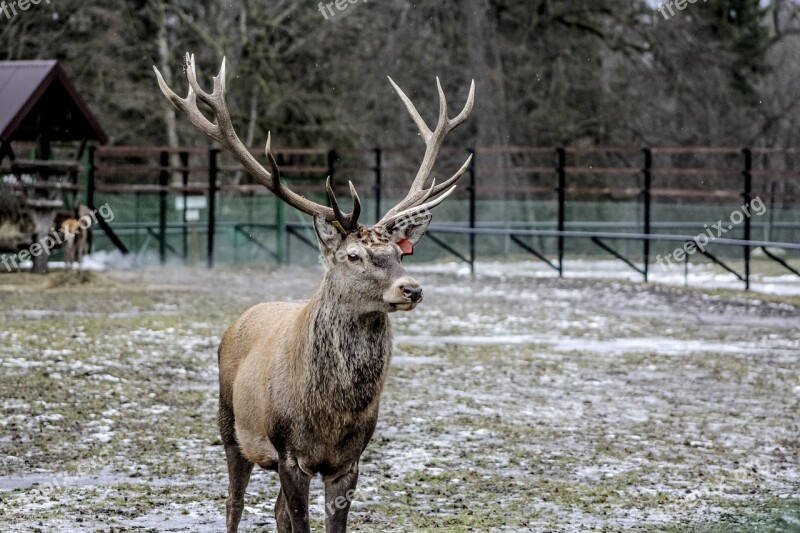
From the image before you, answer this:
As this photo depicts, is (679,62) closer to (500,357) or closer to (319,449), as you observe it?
(500,357)

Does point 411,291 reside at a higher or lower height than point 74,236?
higher

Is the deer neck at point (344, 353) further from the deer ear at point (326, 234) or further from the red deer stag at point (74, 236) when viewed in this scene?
the red deer stag at point (74, 236)

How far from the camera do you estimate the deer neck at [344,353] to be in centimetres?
575

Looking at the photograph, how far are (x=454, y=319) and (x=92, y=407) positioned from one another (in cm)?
707

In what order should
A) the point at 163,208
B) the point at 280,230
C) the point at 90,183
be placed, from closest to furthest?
the point at 90,183 < the point at 163,208 < the point at 280,230

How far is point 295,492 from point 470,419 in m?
4.46

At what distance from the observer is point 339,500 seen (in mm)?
5680

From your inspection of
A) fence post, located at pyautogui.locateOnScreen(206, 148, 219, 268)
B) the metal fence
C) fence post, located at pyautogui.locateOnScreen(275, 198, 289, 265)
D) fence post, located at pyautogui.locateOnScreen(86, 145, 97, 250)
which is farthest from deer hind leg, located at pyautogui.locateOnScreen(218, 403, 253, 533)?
fence post, located at pyautogui.locateOnScreen(275, 198, 289, 265)

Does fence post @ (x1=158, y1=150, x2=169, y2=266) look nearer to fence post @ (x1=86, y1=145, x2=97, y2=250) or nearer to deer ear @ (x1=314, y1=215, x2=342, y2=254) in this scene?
fence post @ (x1=86, y1=145, x2=97, y2=250)

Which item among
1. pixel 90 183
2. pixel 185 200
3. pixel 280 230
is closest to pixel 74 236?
pixel 90 183

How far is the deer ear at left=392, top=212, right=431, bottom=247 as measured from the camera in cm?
604

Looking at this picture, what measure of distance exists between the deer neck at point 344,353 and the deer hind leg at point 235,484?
758 mm

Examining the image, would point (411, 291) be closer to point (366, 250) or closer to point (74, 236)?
point (366, 250)

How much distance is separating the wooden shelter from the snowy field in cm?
292
